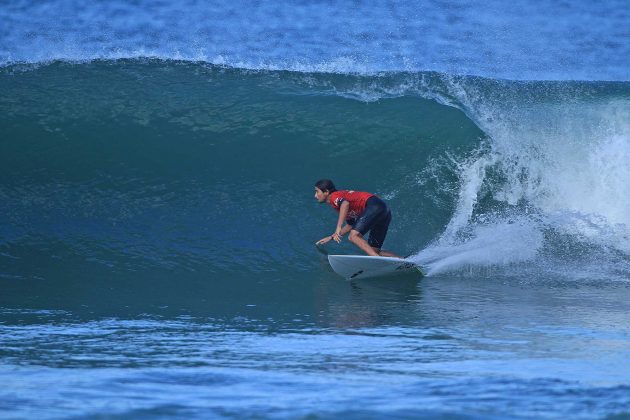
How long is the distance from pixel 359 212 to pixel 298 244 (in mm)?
1086

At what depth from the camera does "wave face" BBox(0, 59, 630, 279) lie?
10273 mm

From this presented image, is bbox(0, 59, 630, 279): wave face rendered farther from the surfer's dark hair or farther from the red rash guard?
the surfer's dark hair

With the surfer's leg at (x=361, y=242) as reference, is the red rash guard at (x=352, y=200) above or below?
above

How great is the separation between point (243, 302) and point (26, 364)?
2838 mm

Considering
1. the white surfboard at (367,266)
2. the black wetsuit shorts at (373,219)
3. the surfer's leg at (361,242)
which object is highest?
the black wetsuit shorts at (373,219)

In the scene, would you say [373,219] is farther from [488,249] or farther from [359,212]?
[488,249]

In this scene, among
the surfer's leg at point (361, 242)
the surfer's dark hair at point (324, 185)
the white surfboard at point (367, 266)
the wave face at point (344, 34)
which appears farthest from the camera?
the wave face at point (344, 34)

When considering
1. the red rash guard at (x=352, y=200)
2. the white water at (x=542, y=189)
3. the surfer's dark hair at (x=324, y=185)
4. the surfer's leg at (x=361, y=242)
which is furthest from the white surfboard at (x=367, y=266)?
the surfer's dark hair at (x=324, y=185)

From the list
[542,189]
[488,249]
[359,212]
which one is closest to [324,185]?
[359,212]

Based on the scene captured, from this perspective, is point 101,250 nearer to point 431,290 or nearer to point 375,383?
point 431,290

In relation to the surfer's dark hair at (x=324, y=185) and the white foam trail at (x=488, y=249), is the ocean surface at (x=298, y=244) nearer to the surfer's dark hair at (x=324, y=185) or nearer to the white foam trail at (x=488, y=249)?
the white foam trail at (x=488, y=249)

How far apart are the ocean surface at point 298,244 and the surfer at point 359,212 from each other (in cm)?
49

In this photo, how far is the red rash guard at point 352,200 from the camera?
31.9ft

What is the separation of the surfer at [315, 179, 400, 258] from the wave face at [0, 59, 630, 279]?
1.88 ft
